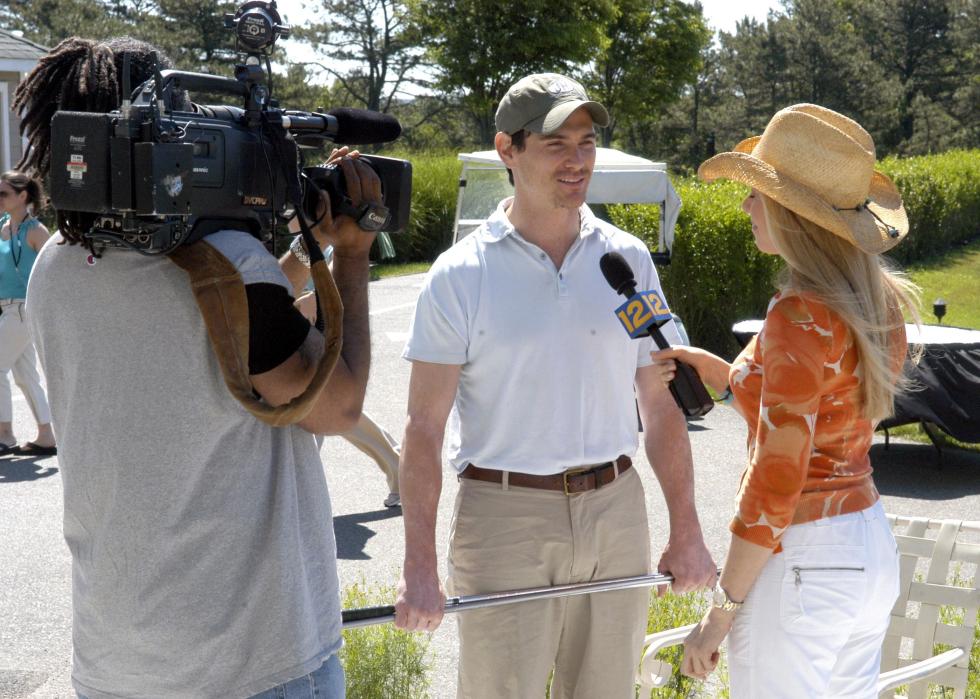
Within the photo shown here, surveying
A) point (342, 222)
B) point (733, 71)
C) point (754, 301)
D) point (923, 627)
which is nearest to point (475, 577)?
point (342, 222)

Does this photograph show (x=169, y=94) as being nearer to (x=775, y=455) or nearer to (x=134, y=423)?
(x=134, y=423)

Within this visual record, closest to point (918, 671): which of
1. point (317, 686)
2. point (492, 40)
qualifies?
point (317, 686)

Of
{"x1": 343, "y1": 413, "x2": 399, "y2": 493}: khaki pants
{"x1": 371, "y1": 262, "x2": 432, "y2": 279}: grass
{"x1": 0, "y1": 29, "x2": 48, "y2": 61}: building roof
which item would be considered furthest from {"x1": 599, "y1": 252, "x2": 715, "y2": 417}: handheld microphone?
{"x1": 0, "y1": 29, "x2": 48, "y2": 61}: building roof

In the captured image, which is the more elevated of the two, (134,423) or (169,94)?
(169,94)

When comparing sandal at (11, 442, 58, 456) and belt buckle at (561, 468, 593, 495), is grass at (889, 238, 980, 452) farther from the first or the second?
belt buckle at (561, 468, 593, 495)

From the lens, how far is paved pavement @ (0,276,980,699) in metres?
5.39

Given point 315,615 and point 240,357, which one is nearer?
point 240,357

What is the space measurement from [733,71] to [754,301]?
158 ft

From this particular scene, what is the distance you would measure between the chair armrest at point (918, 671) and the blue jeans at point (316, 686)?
6.00ft

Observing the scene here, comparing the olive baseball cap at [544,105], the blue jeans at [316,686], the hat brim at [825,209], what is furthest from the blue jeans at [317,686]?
the olive baseball cap at [544,105]

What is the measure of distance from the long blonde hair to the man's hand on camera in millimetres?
991

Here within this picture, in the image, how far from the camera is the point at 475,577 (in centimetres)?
325

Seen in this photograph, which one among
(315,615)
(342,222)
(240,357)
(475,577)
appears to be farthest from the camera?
(475,577)

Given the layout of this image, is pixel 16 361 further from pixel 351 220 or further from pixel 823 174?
pixel 823 174
